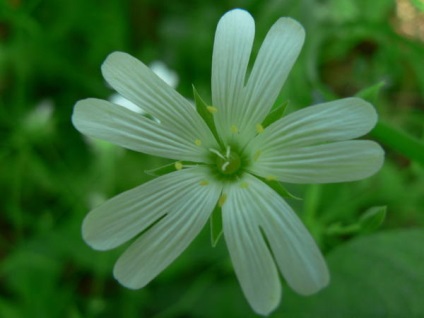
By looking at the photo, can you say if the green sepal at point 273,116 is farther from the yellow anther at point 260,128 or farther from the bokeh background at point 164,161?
the bokeh background at point 164,161

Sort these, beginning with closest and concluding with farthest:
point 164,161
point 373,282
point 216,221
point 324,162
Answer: point 324,162 → point 216,221 → point 373,282 → point 164,161

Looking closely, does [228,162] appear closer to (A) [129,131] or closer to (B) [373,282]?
(A) [129,131]

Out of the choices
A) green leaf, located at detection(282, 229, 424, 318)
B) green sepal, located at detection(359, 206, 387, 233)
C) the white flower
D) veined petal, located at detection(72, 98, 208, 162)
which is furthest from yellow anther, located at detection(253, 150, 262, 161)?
green leaf, located at detection(282, 229, 424, 318)

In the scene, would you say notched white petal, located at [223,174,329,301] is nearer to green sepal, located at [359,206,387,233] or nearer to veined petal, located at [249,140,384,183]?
veined petal, located at [249,140,384,183]

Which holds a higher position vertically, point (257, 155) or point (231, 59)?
point (231, 59)

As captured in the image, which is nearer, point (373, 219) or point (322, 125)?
point (322, 125)

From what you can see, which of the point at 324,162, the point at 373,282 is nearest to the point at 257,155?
the point at 324,162

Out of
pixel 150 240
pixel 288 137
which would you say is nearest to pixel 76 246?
pixel 150 240
